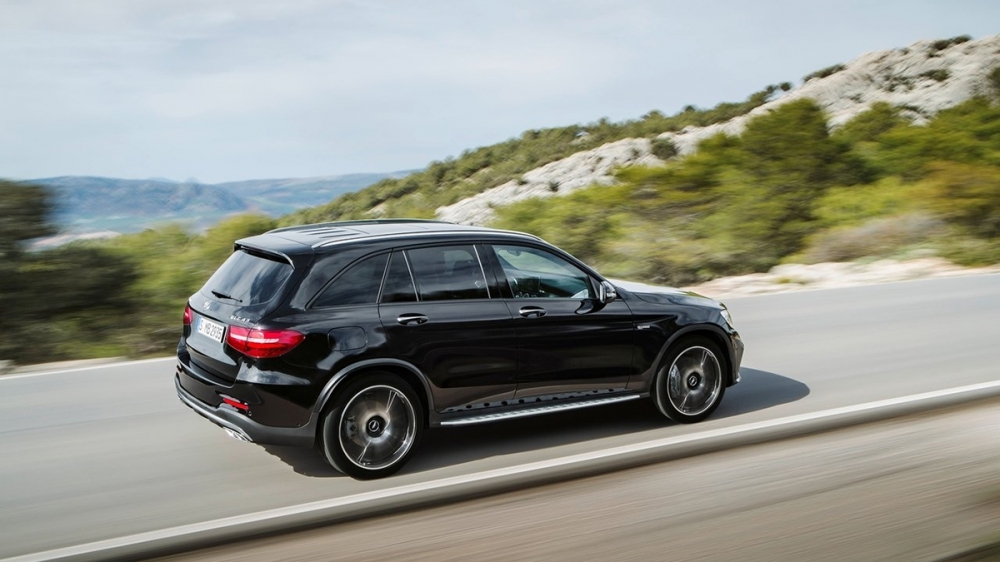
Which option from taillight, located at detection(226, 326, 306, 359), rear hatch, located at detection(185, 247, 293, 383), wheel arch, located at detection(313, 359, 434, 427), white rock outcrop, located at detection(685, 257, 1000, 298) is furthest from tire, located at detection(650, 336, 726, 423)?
white rock outcrop, located at detection(685, 257, 1000, 298)

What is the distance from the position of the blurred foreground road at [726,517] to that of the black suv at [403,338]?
0.77 meters

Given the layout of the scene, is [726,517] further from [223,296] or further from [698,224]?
A: [698,224]

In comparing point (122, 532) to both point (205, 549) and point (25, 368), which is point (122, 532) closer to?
point (205, 549)

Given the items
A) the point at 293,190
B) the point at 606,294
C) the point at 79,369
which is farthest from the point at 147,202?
the point at 606,294

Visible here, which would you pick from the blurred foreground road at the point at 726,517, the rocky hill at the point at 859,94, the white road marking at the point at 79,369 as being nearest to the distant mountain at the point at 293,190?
the white road marking at the point at 79,369

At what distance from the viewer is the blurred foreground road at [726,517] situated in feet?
17.0

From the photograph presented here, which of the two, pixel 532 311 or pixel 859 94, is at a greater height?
pixel 859 94

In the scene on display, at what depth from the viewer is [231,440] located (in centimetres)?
720

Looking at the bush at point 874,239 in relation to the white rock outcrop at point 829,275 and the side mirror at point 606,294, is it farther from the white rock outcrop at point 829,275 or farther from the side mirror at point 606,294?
the side mirror at point 606,294

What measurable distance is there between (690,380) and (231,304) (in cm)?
342

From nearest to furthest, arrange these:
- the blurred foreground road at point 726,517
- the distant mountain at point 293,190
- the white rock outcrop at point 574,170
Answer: the blurred foreground road at point 726,517 < the distant mountain at point 293,190 < the white rock outcrop at point 574,170

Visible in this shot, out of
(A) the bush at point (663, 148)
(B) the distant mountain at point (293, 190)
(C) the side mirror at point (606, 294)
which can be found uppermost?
(A) the bush at point (663, 148)

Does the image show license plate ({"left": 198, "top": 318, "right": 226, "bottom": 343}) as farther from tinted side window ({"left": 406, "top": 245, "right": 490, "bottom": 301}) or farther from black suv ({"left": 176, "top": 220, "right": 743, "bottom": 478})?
tinted side window ({"left": 406, "top": 245, "right": 490, "bottom": 301})

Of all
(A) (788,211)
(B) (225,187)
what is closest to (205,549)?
(B) (225,187)
